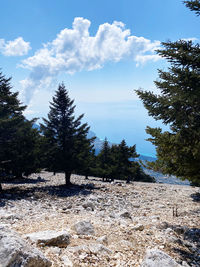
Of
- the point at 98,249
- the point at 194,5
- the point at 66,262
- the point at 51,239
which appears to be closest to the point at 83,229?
the point at 98,249

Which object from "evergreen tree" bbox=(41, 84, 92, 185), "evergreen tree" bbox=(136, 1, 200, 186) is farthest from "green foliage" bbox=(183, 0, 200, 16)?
"evergreen tree" bbox=(41, 84, 92, 185)

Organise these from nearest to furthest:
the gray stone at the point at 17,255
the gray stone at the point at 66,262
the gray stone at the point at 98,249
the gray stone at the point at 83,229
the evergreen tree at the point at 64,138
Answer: the gray stone at the point at 17,255
the gray stone at the point at 66,262
the gray stone at the point at 98,249
the gray stone at the point at 83,229
the evergreen tree at the point at 64,138

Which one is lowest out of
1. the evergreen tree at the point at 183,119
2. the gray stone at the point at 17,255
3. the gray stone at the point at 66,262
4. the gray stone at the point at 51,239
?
the gray stone at the point at 66,262

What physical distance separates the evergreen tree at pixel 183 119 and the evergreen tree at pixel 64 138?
1484 centimetres

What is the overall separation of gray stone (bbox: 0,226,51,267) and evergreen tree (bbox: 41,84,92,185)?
1835cm

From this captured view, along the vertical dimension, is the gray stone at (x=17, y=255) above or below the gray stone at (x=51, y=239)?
above

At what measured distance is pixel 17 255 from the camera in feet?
11.7

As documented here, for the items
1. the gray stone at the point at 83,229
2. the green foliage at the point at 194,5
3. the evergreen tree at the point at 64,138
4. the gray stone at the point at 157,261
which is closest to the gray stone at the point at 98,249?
the gray stone at the point at 157,261

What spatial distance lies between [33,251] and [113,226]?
483 cm

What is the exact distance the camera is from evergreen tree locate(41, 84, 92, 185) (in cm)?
2231

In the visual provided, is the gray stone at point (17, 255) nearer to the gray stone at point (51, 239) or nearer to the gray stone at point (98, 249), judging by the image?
the gray stone at point (51, 239)

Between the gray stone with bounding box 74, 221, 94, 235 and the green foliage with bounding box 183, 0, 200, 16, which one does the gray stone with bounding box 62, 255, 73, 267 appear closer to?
the gray stone with bounding box 74, 221, 94, 235

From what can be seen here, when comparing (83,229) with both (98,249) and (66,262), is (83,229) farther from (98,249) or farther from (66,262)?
(66,262)

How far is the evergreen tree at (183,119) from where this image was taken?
287 inches
